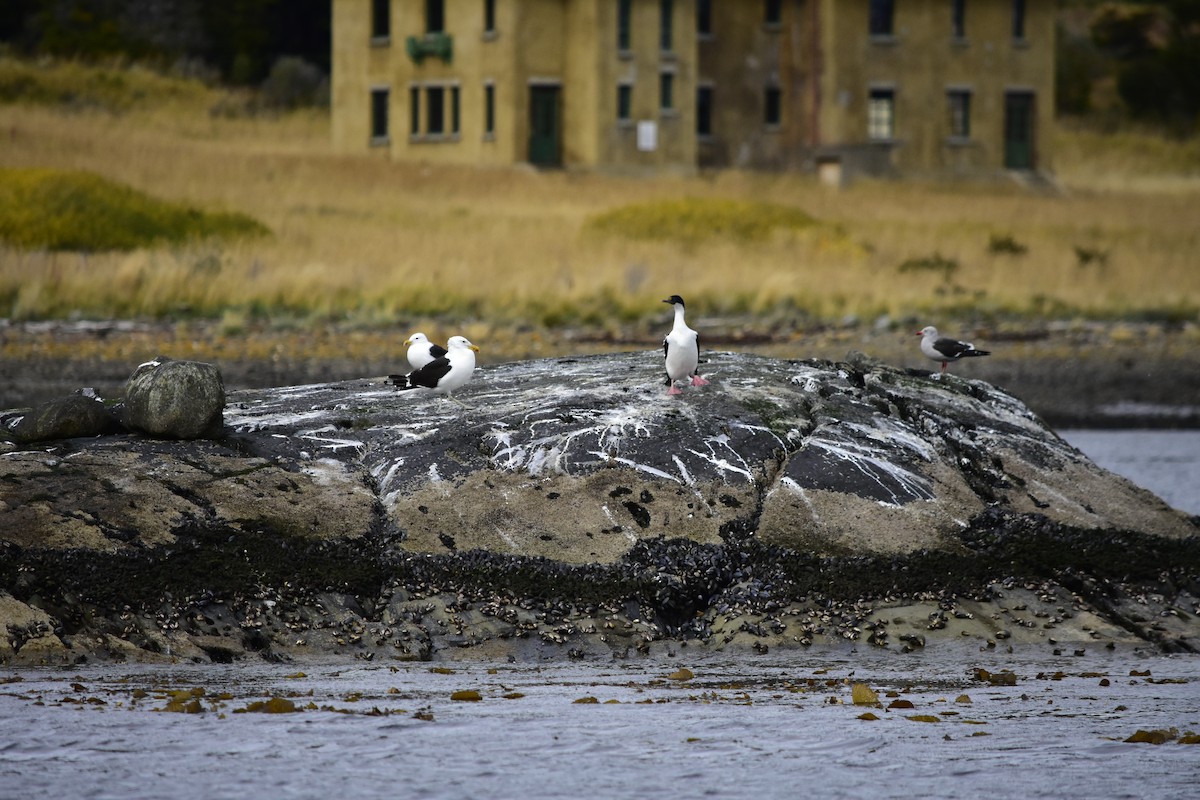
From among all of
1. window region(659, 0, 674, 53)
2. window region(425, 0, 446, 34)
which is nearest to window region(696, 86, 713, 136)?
window region(659, 0, 674, 53)


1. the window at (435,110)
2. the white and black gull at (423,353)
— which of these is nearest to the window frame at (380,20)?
the window at (435,110)

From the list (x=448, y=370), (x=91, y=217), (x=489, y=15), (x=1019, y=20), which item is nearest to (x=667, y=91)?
(x=489, y=15)

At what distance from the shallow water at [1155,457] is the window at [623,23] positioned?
30.5 m

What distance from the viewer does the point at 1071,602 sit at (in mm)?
11070

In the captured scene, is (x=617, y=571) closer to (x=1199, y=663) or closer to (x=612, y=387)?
(x=612, y=387)

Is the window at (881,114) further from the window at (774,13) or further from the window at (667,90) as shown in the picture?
the window at (667,90)

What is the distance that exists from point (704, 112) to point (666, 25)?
345 cm

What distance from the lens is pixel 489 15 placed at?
166ft

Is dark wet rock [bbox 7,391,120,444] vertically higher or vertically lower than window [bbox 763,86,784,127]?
lower

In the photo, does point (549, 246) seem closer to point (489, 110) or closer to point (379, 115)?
point (489, 110)

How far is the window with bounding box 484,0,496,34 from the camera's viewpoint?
50188mm

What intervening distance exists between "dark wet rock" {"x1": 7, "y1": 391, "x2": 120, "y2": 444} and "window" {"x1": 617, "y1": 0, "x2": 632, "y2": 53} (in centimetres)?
4033

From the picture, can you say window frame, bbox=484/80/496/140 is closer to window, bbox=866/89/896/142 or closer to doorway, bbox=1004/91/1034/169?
window, bbox=866/89/896/142

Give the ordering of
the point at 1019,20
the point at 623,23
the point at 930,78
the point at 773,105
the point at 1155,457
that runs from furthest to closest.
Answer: the point at 1019,20, the point at 773,105, the point at 930,78, the point at 623,23, the point at 1155,457
